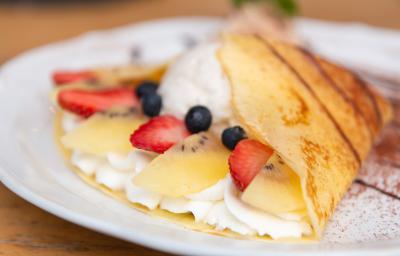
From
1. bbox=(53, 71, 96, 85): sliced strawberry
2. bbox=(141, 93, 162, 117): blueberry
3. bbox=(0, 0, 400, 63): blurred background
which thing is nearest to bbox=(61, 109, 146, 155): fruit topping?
bbox=(141, 93, 162, 117): blueberry

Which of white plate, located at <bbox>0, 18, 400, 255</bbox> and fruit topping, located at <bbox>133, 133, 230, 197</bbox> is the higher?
fruit topping, located at <bbox>133, 133, 230, 197</bbox>

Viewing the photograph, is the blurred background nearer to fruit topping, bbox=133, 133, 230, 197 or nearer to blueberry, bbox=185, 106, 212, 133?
blueberry, bbox=185, 106, 212, 133

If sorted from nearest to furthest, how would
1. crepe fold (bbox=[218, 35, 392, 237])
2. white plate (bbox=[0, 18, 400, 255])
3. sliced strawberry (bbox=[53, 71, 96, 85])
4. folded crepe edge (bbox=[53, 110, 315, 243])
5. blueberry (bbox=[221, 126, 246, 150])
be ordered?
white plate (bbox=[0, 18, 400, 255]) < folded crepe edge (bbox=[53, 110, 315, 243]) < crepe fold (bbox=[218, 35, 392, 237]) < blueberry (bbox=[221, 126, 246, 150]) < sliced strawberry (bbox=[53, 71, 96, 85])

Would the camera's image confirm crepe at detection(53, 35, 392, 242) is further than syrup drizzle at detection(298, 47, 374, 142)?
No

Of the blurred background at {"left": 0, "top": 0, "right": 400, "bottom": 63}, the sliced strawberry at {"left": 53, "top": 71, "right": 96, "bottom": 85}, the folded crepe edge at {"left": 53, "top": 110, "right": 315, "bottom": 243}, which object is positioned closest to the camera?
the folded crepe edge at {"left": 53, "top": 110, "right": 315, "bottom": 243}

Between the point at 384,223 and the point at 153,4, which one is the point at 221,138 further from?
the point at 153,4

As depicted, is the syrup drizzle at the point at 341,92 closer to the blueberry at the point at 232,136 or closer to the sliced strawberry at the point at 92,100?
the blueberry at the point at 232,136

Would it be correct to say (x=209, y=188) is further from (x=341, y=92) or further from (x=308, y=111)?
(x=341, y=92)

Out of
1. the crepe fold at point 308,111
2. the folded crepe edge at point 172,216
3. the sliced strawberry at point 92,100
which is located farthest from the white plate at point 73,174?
the crepe fold at point 308,111
